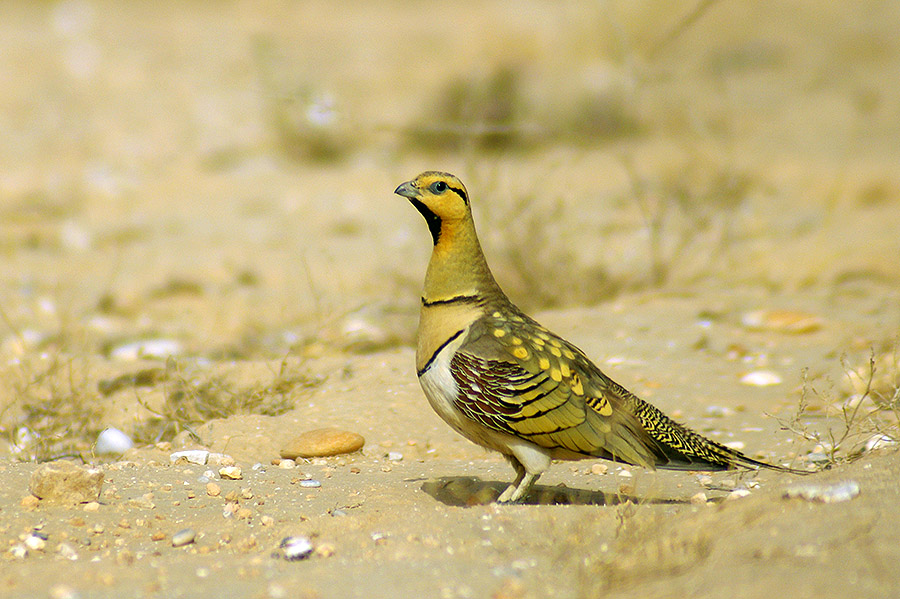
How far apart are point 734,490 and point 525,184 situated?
21.2ft

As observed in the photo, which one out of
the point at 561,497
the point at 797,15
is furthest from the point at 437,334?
the point at 797,15

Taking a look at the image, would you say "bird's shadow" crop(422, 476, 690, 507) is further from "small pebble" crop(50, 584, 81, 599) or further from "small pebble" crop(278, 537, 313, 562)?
"small pebble" crop(50, 584, 81, 599)

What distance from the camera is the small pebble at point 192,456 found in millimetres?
3865

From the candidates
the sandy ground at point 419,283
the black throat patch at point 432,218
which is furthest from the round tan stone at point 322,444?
the black throat patch at point 432,218

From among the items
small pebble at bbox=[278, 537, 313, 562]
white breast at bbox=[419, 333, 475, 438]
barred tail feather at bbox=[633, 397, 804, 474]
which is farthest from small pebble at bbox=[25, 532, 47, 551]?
barred tail feather at bbox=[633, 397, 804, 474]

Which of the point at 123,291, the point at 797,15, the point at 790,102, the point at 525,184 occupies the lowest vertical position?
the point at 123,291

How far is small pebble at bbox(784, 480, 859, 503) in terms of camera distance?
8.83ft

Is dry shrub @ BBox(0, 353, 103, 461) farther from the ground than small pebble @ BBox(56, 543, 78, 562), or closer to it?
closer to it

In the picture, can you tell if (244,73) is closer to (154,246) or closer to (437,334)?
(154,246)

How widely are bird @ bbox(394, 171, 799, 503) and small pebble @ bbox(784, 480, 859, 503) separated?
1.55 ft

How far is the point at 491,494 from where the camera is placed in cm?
357

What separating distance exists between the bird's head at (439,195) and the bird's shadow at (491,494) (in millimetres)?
1015

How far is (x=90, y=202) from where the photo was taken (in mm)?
9781

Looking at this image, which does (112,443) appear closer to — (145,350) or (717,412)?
(145,350)
